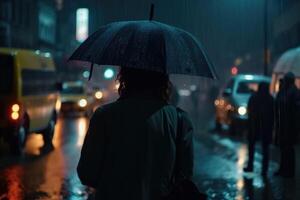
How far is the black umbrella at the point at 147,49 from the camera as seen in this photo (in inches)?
174

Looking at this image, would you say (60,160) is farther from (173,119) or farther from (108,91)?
(108,91)

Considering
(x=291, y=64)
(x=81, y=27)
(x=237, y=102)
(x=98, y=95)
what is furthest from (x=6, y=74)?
(x=81, y=27)

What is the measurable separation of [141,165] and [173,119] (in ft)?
1.09

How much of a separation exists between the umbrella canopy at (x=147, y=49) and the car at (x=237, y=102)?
728 inches

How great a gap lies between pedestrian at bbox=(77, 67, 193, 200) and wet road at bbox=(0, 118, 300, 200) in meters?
6.03

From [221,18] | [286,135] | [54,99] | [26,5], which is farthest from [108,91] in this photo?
[286,135]

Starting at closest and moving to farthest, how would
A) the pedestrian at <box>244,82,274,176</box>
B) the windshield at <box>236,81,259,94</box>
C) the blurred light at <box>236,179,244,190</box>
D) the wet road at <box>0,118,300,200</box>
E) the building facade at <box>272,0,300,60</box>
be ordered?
1. the wet road at <box>0,118,300,200</box>
2. the blurred light at <box>236,179,244,190</box>
3. the pedestrian at <box>244,82,274,176</box>
4. the windshield at <box>236,81,259,94</box>
5. the building facade at <box>272,0,300,60</box>

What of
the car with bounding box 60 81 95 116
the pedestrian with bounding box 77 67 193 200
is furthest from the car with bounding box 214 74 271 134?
the pedestrian with bounding box 77 67 193 200

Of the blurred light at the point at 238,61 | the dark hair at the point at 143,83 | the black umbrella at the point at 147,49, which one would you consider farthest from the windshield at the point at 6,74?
the blurred light at the point at 238,61

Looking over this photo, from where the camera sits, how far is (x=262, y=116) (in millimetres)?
12812

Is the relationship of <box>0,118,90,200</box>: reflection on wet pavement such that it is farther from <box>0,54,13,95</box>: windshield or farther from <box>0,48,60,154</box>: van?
<box>0,54,13,95</box>: windshield

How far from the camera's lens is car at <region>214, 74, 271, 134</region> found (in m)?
23.6

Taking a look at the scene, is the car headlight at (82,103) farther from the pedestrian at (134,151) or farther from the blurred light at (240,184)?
the pedestrian at (134,151)

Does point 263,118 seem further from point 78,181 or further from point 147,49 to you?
point 147,49
